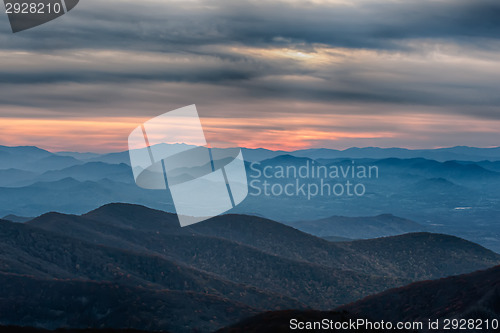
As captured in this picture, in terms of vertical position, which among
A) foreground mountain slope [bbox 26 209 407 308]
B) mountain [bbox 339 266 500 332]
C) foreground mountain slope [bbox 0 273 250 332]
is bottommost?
foreground mountain slope [bbox 26 209 407 308]

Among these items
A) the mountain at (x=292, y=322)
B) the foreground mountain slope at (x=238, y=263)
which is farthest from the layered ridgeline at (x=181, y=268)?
the mountain at (x=292, y=322)

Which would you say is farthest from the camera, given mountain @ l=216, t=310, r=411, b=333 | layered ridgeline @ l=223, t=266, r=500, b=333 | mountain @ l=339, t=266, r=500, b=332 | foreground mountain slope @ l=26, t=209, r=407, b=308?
foreground mountain slope @ l=26, t=209, r=407, b=308

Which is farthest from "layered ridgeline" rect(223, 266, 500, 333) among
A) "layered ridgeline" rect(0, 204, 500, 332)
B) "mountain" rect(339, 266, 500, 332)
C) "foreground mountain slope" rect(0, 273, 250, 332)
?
"layered ridgeline" rect(0, 204, 500, 332)

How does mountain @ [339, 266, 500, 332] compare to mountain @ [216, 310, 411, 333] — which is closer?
mountain @ [216, 310, 411, 333]

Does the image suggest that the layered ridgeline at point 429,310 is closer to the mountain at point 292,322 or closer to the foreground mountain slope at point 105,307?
the mountain at point 292,322

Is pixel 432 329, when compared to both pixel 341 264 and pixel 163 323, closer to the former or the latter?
pixel 163 323

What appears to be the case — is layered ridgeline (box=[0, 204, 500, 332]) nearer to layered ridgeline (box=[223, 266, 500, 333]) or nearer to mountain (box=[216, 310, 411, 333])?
mountain (box=[216, 310, 411, 333])

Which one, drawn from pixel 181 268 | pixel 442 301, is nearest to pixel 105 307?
pixel 181 268
